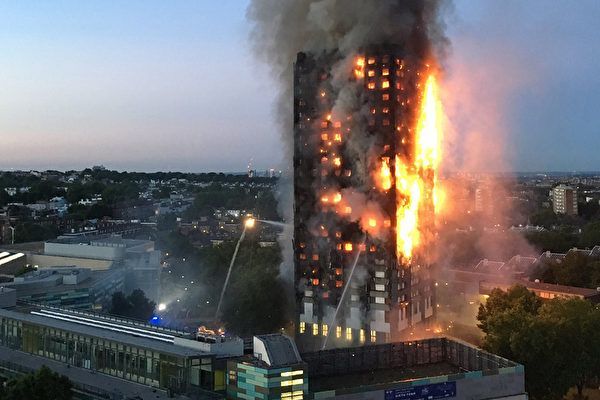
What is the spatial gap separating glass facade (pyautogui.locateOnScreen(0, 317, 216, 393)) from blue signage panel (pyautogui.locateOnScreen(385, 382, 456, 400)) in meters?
8.30

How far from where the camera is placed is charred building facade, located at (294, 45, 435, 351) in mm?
53344

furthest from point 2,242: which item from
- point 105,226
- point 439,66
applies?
point 439,66

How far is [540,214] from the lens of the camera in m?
146

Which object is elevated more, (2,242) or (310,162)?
(310,162)

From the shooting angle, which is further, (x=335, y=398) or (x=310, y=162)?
(x=310, y=162)

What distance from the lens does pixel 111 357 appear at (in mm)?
35500

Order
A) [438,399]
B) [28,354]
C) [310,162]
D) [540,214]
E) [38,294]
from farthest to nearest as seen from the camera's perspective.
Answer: [540,214] → [310,162] → [38,294] → [28,354] → [438,399]

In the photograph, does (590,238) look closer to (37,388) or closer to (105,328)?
(105,328)

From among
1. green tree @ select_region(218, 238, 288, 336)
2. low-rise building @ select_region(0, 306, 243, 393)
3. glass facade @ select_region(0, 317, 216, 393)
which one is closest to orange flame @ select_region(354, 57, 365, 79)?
green tree @ select_region(218, 238, 288, 336)

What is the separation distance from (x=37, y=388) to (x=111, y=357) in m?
6.36

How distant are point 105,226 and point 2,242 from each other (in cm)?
1720

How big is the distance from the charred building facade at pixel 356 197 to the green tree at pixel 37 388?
28139mm

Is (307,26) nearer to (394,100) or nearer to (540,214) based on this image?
(394,100)

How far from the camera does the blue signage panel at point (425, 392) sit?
32531 millimetres
